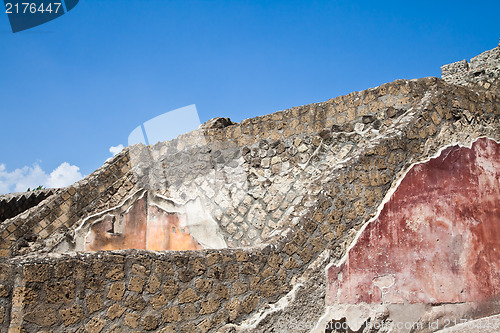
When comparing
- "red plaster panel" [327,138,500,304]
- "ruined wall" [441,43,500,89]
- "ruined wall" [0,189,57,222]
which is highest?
"ruined wall" [441,43,500,89]

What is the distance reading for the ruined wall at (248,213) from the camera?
8.32 feet

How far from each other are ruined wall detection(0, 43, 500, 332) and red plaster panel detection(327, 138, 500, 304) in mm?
135

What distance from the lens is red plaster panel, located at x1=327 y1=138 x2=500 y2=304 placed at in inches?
135

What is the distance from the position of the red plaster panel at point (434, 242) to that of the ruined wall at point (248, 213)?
14cm

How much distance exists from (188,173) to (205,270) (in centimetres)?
299

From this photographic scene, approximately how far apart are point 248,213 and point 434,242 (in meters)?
2.20

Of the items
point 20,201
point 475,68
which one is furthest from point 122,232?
point 475,68

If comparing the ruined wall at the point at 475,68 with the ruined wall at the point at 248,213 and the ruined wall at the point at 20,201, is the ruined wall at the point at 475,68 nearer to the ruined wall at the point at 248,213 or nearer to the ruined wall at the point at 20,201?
the ruined wall at the point at 248,213

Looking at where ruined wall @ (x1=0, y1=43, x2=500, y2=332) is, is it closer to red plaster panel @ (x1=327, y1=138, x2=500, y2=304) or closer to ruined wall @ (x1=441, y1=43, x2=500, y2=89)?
red plaster panel @ (x1=327, y1=138, x2=500, y2=304)

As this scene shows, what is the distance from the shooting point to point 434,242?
3.65 meters

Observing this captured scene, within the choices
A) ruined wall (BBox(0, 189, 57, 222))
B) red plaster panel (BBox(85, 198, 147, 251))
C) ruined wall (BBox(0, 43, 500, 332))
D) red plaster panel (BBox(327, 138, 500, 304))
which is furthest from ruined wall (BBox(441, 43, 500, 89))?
ruined wall (BBox(0, 189, 57, 222))

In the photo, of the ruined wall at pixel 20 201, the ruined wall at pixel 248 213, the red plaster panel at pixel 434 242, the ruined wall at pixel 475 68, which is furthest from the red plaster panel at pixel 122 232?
the ruined wall at pixel 475 68

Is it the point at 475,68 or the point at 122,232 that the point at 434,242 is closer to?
the point at 122,232

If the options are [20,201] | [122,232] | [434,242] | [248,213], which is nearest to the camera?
[434,242]
